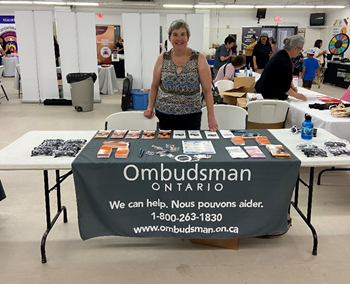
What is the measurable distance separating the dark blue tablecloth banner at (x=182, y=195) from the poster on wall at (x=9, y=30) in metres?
14.0

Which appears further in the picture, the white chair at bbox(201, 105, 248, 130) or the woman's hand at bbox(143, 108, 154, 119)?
the white chair at bbox(201, 105, 248, 130)

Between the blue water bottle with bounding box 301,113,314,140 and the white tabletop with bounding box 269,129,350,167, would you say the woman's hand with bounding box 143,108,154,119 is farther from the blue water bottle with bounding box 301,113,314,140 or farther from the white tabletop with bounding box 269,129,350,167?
the blue water bottle with bounding box 301,113,314,140

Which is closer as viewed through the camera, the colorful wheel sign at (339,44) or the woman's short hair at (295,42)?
the woman's short hair at (295,42)

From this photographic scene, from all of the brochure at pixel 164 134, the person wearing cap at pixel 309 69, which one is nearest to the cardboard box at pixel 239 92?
the brochure at pixel 164 134

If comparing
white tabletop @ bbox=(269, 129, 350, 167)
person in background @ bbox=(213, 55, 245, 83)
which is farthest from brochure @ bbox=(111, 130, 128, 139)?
person in background @ bbox=(213, 55, 245, 83)

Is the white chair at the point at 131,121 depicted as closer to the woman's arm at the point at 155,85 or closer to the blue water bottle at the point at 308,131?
the woman's arm at the point at 155,85

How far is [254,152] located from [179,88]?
0.83m

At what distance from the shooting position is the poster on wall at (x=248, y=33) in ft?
45.5

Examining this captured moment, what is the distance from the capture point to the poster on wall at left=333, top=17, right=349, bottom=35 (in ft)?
42.4

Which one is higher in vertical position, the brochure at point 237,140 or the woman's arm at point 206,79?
the woman's arm at point 206,79

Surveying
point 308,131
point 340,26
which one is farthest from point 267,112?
point 340,26

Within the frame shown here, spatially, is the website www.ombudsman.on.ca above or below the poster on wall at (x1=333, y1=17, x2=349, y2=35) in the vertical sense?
below

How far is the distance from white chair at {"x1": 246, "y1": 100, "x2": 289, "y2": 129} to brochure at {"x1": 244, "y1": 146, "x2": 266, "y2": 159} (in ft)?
4.30

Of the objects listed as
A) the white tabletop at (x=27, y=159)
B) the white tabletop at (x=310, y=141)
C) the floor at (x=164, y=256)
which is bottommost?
the floor at (x=164, y=256)
